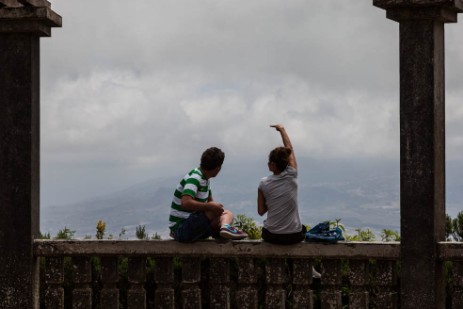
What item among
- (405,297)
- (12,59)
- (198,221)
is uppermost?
(12,59)

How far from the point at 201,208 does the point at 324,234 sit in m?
1.28

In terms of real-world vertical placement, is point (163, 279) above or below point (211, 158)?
below

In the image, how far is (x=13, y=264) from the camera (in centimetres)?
1034

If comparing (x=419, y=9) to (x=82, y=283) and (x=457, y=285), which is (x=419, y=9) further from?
(x=82, y=283)

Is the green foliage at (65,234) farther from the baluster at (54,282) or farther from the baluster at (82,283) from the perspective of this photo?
the baluster at (82,283)

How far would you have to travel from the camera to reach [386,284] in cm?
955

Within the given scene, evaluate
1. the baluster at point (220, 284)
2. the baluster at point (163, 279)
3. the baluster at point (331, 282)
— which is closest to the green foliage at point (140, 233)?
the baluster at point (163, 279)

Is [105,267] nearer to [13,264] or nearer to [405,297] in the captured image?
[13,264]

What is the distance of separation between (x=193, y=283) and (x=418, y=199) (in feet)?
8.11

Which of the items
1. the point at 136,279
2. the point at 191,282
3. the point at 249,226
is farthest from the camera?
the point at 249,226

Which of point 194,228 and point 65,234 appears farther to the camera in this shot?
point 65,234

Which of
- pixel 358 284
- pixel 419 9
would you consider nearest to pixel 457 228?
pixel 358 284

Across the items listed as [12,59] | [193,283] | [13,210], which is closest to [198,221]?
[193,283]

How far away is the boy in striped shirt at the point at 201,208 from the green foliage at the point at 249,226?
154 cm
